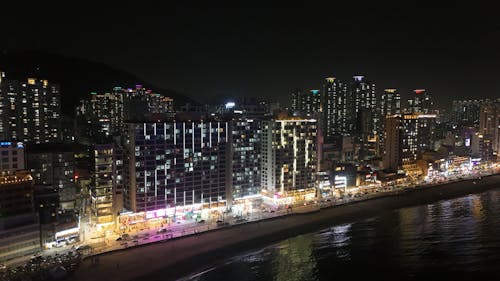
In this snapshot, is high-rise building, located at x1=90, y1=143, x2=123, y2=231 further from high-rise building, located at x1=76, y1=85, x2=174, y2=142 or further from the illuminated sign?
high-rise building, located at x1=76, y1=85, x2=174, y2=142

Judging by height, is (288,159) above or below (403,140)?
below

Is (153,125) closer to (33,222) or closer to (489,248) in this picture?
(33,222)

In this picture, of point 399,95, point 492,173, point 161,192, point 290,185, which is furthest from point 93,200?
point 399,95

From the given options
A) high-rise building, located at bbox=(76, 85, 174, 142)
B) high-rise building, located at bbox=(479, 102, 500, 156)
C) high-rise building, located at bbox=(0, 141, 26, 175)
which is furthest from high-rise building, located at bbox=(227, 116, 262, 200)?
high-rise building, located at bbox=(479, 102, 500, 156)

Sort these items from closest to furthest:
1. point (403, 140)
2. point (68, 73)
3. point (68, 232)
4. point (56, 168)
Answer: point (68, 232), point (56, 168), point (403, 140), point (68, 73)

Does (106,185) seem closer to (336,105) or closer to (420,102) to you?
(336,105)

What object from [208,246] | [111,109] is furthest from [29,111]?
[208,246]

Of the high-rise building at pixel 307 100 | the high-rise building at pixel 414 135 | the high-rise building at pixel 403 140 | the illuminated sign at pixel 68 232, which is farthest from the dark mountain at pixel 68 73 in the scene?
the high-rise building at pixel 414 135
